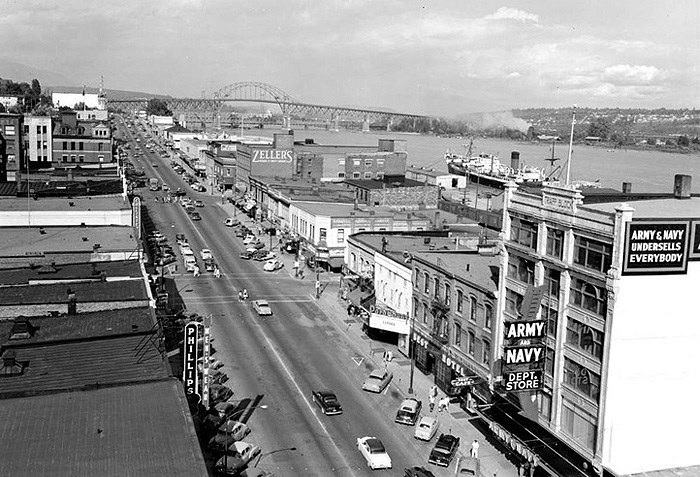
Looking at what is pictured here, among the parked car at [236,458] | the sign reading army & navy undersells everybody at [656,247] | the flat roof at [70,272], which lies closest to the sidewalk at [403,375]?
the parked car at [236,458]

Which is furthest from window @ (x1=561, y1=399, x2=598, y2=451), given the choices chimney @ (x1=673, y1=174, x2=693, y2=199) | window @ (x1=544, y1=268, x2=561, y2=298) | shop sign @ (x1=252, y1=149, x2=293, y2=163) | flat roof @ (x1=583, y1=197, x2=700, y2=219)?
shop sign @ (x1=252, y1=149, x2=293, y2=163)

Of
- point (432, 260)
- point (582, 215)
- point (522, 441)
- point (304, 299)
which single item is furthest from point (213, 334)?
point (582, 215)

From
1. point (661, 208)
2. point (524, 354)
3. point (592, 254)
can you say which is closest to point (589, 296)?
point (592, 254)

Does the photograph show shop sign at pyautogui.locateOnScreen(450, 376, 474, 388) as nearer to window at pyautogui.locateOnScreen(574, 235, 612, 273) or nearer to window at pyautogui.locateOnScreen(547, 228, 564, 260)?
window at pyautogui.locateOnScreen(547, 228, 564, 260)

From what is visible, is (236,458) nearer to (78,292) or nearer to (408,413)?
(408,413)

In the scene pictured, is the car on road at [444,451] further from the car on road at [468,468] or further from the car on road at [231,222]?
the car on road at [231,222]

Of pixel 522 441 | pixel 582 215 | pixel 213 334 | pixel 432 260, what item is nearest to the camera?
pixel 582 215

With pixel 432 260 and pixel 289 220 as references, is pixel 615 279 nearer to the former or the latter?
pixel 432 260
